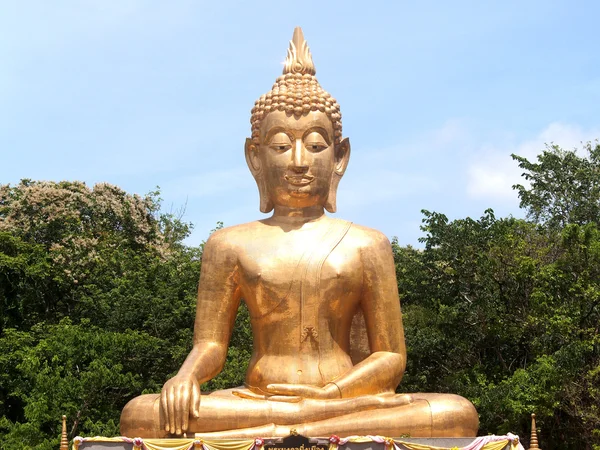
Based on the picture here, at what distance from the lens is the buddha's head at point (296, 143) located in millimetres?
11422

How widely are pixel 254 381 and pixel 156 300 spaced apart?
11111 mm

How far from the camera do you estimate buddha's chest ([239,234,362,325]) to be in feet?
36.1

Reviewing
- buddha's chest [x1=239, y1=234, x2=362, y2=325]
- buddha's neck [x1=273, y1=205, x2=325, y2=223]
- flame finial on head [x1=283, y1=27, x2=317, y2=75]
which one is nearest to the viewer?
buddha's chest [x1=239, y1=234, x2=362, y2=325]

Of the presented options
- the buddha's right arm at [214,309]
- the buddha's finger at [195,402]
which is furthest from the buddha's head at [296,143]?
the buddha's finger at [195,402]

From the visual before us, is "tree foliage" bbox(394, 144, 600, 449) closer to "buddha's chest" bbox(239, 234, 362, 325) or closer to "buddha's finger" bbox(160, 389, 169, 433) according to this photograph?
"buddha's chest" bbox(239, 234, 362, 325)

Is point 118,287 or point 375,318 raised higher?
point 118,287

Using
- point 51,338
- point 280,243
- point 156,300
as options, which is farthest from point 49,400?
point 280,243

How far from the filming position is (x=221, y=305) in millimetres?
11234

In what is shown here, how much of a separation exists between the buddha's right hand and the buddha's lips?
2627 mm

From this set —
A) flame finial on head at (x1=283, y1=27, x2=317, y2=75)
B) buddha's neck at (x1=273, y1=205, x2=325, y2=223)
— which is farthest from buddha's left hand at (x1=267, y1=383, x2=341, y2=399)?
flame finial on head at (x1=283, y1=27, x2=317, y2=75)

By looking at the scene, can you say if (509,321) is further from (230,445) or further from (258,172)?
(230,445)

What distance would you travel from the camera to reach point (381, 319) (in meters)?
11.1

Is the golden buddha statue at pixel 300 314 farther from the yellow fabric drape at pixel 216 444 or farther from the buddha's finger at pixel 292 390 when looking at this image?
the yellow fabric drape at pixel 216 444

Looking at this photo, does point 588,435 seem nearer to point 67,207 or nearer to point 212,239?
point 212,239
